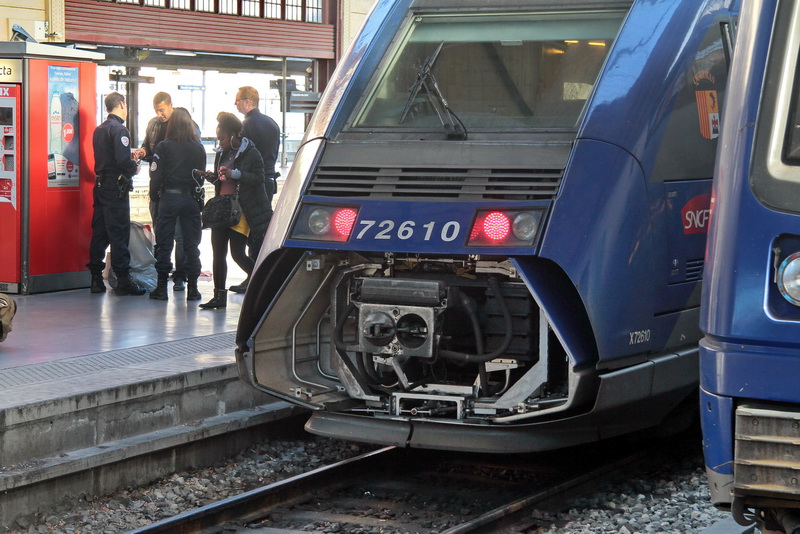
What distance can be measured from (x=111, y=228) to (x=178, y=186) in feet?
2.80

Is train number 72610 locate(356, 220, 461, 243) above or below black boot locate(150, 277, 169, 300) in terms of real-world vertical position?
above

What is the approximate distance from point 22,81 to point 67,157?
82cm

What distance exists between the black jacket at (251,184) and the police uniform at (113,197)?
1018mm

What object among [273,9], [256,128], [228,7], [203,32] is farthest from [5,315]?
[273,9]

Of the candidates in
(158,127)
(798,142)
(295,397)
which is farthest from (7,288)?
(798,142)

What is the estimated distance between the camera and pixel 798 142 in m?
3.93

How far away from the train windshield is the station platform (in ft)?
6.69

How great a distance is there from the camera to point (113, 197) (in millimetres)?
10766

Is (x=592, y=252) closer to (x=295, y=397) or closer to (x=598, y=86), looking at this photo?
(x=598, y=86)

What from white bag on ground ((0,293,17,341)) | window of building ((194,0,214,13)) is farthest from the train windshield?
window of building ((194,0,214,13))

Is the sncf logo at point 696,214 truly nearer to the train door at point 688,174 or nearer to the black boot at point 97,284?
the train door at point 688,174

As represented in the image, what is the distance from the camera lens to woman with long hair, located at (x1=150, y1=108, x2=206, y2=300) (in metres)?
10.4

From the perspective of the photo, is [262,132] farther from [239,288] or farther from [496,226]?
[496,226]

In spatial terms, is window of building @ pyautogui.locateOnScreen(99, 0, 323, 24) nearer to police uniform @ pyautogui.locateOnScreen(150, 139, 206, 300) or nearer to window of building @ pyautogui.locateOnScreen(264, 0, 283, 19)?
window of building @ pyautogui.locateOnScreen(264, 0, 283, 19)
